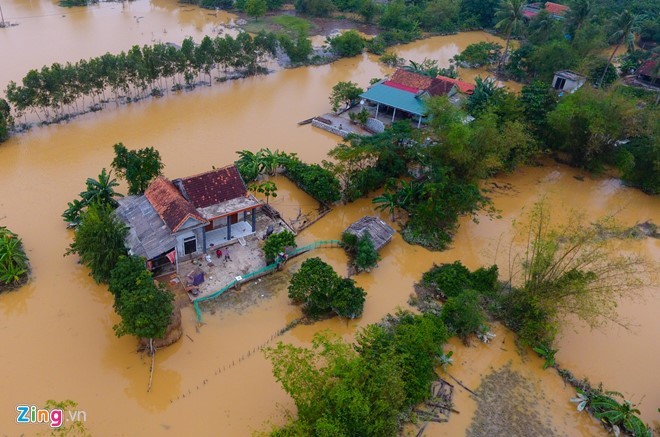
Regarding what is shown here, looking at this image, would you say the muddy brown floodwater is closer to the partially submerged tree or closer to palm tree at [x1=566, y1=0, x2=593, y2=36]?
the partially submerged tree

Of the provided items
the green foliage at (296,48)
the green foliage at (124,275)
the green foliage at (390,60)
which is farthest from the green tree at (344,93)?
the green foliage at (124,275)

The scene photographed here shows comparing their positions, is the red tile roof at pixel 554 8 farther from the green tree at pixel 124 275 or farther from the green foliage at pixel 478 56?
the green tree at pixel 124 275

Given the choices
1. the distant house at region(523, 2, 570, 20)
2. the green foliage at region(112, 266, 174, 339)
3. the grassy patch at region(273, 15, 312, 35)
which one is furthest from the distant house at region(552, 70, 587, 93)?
the green foliage at region(112, 266, 174, 339)

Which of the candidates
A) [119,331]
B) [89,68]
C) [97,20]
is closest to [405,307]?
[119,331]

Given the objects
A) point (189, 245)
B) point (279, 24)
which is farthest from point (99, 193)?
point (279, 24)

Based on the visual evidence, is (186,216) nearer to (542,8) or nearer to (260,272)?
(260,272)

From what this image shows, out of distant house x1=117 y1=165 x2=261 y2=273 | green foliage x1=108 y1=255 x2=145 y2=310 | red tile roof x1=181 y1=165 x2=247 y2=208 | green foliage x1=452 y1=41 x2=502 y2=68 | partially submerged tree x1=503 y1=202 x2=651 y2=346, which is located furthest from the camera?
green foliage x1=452 y1=41 x2=502 y2=68

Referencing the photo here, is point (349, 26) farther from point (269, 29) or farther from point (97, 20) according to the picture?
point (97, 20)
